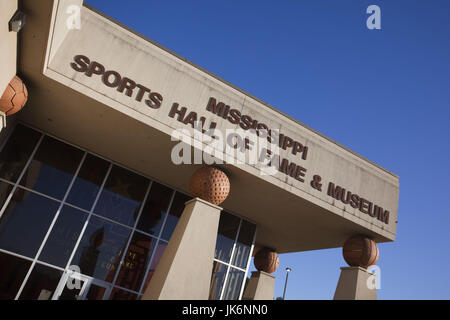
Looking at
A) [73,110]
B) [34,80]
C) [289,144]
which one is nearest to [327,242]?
[289,144]

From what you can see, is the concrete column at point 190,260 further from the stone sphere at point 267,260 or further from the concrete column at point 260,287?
the stone sphere at point 267,260

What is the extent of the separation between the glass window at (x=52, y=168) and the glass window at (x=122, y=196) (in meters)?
1.28

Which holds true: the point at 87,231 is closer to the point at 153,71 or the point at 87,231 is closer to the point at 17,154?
the point at 17,154

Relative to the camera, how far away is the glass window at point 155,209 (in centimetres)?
1266

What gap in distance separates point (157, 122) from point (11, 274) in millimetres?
6342

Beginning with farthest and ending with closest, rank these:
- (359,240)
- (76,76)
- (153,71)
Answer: (359,240) → (153,71) → (76,76)

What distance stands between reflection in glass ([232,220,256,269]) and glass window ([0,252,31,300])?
7.37 meters

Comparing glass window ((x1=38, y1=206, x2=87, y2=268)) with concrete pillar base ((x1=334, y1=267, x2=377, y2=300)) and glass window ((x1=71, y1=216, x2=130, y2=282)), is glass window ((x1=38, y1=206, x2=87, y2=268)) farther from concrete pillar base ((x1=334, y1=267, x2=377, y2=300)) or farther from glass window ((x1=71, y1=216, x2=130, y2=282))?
concrete pillar base ((x1=334, y1=267, x2=377, y2=300))

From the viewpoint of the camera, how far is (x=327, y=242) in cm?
1438

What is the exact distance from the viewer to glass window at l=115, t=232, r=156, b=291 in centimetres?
1187

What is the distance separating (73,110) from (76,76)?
136 centimetres

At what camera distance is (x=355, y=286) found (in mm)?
11672

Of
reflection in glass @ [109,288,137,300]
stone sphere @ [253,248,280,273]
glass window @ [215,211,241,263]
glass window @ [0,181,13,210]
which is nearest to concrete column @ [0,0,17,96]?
glass window @ [0,181,13,210]

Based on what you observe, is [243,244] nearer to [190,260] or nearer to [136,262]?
[136,262]
